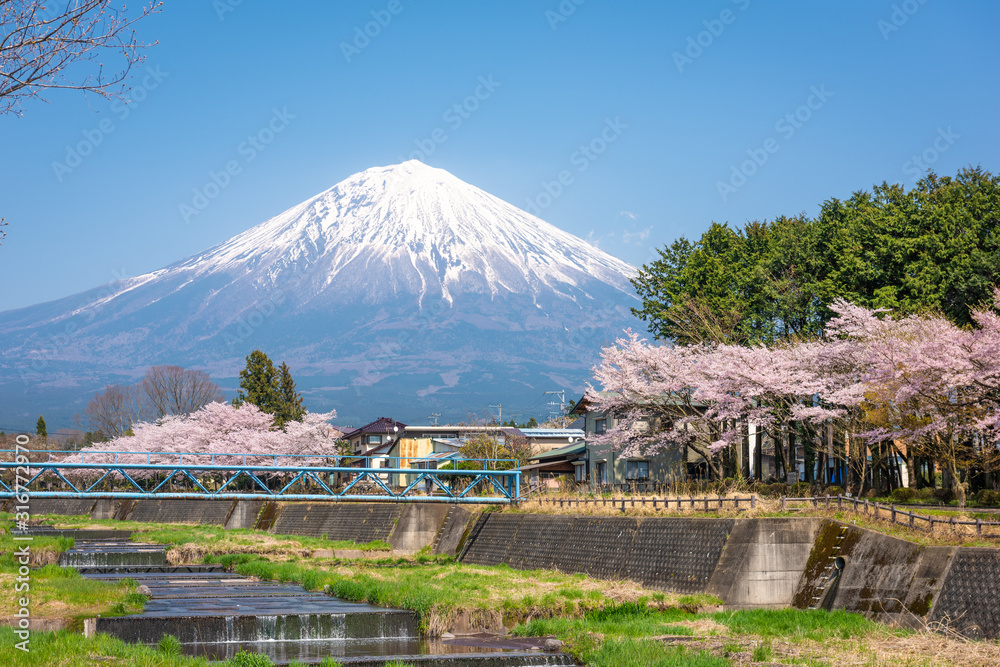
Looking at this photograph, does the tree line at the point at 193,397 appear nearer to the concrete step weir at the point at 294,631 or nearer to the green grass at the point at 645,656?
the concrete step weir at the point at 294,631

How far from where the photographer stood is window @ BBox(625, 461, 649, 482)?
2119 inches

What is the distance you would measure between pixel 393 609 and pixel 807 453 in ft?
93.5

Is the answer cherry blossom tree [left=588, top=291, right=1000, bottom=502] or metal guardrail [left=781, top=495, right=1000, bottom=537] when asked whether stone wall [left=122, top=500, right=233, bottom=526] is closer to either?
cherry blossom tree [left=588, top=291, right=1000, bottom=502]

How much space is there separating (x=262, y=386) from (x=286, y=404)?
9.16ft

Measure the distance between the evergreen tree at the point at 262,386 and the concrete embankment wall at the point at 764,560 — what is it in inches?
1924

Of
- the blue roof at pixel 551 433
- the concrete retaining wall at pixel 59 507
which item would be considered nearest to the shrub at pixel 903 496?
the blue roof at pixel 551 433

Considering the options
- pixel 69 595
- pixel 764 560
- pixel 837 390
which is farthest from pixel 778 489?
pixel 69 595

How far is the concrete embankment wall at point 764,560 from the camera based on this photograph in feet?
59.2

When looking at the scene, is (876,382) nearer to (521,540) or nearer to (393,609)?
(521,540)

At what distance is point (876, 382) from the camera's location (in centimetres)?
3306

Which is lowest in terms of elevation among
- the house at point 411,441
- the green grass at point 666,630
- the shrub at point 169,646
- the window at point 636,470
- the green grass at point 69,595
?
the green grass at point 666,630

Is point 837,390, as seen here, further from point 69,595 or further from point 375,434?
point 375,434

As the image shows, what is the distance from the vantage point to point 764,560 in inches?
914

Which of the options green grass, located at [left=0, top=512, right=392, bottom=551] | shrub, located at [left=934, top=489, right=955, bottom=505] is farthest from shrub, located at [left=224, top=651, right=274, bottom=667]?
green grass, located at [left=0, top=512, right=392, bottom=551]
